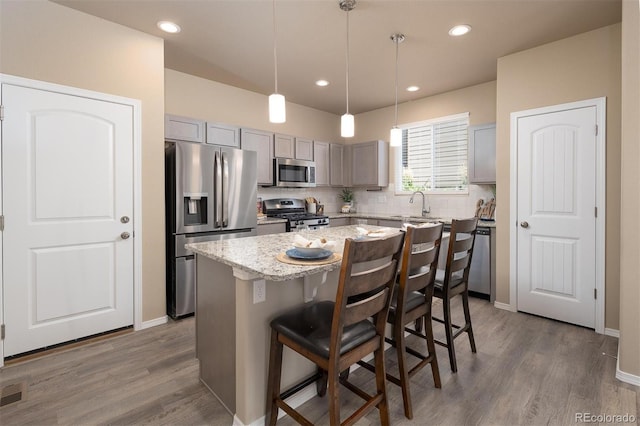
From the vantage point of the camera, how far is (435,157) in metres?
4.86

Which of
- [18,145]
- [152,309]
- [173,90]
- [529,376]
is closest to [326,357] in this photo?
[529,376]

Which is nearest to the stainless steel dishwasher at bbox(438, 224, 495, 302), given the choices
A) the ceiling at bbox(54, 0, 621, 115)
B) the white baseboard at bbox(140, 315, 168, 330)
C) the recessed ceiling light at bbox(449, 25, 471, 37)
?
the ceiling at bbox(54, 0, 621, 115)

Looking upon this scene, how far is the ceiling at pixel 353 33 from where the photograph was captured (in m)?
2.52

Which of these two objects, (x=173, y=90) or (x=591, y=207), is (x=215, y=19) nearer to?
(x=173, y=90)

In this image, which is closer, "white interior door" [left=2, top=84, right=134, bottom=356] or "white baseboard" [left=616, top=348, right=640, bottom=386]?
"white baseboard" [left=616, top=348, right=640, bottom=386]

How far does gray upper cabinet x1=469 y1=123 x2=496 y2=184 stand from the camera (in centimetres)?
383

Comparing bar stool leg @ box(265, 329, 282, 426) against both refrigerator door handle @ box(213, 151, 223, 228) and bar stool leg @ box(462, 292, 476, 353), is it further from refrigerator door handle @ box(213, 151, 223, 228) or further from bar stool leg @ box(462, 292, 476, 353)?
refrigerator door handle @ box(213, 151, 223, 228)

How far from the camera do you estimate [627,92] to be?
2102 millimetres

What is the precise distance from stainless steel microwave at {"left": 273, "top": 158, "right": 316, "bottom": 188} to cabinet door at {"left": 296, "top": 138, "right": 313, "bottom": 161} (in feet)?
0.44

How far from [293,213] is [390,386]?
325cm

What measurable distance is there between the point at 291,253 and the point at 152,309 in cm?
211

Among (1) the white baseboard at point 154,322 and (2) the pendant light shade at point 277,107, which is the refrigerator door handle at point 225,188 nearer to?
(1) the white baseboard at point 154,322

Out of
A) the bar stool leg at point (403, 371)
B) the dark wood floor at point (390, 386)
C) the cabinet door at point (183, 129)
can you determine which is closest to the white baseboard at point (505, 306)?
the dark wood floor at point (390, 386)

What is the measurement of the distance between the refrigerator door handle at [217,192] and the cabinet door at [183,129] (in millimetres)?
571
